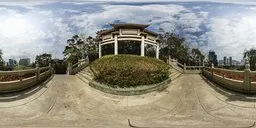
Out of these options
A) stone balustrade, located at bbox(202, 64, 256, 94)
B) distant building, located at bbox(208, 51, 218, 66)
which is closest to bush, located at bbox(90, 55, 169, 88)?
distant building, located at bbox(208, 51, 218, 66)

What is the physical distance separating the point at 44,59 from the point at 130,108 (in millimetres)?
1424

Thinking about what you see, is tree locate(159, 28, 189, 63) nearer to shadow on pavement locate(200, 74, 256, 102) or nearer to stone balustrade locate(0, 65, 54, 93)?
shadow on pavement locate(200, 74, 256, 102)

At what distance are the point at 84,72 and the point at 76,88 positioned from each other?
0.44m

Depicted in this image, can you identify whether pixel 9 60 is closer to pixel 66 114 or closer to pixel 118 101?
pixel 66 114

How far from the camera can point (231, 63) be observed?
20.2ft

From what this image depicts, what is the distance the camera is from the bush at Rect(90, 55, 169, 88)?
6320mm

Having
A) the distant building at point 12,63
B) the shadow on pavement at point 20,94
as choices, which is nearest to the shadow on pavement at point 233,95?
the shadow on pavement at point 20,94

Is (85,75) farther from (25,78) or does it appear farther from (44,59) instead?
(25,78)

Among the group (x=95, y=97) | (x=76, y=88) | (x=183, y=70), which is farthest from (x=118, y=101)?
(x=183, y=70)

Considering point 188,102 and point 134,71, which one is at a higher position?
point 134,71

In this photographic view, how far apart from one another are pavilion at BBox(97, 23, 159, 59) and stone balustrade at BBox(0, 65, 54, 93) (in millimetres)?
915

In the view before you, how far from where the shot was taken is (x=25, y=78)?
666cm

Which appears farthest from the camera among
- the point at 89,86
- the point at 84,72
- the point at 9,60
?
the point at 84,72

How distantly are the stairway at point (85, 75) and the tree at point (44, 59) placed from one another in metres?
0.64
